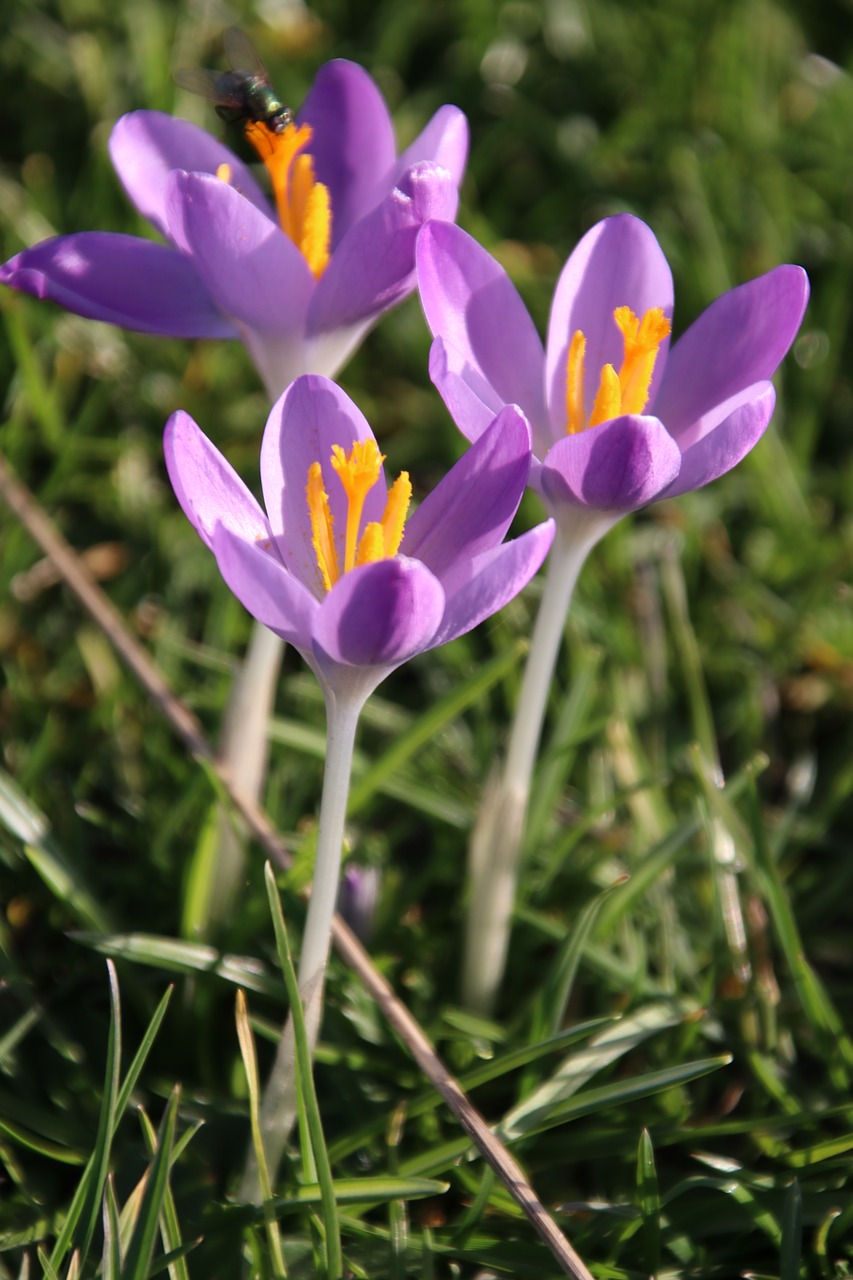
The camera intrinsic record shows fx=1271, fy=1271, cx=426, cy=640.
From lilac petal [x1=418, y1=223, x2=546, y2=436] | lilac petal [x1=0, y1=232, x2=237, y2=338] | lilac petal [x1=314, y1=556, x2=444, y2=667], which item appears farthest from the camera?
lilac petal [x1=0, y1=232, x2=237, y2=338]

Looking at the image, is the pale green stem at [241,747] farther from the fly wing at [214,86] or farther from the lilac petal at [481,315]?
the fly wing at [214,86]

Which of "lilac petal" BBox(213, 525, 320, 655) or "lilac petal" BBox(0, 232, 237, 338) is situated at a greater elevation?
"lilac petal" BBox(213, 525, 320, 655)

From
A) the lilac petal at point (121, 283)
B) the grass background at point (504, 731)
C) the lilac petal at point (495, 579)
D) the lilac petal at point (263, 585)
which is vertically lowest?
the grass background at point (504, 731)

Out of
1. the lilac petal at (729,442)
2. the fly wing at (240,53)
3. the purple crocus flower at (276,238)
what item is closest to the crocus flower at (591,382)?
the lilac petal at (729,442)

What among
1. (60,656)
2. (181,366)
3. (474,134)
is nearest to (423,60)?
(474,134)

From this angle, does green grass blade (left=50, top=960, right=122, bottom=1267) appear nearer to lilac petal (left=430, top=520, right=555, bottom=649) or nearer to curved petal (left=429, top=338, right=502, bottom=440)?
lilac petal (left=430, top=520, right=555, bottom=649)

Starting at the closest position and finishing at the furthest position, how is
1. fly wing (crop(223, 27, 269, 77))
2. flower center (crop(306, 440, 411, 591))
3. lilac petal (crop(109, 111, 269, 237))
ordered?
flower center (crop(306, 440, 411, 591)), lilac petal (crop(109, 111, 269, 237)), fly wing (crop(223, 27, 269, 77))

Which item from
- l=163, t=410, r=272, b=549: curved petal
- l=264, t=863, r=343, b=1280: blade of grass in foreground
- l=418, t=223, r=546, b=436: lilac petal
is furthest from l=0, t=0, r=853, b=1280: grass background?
l=163, t=410, r=272, b=549: curved petal
